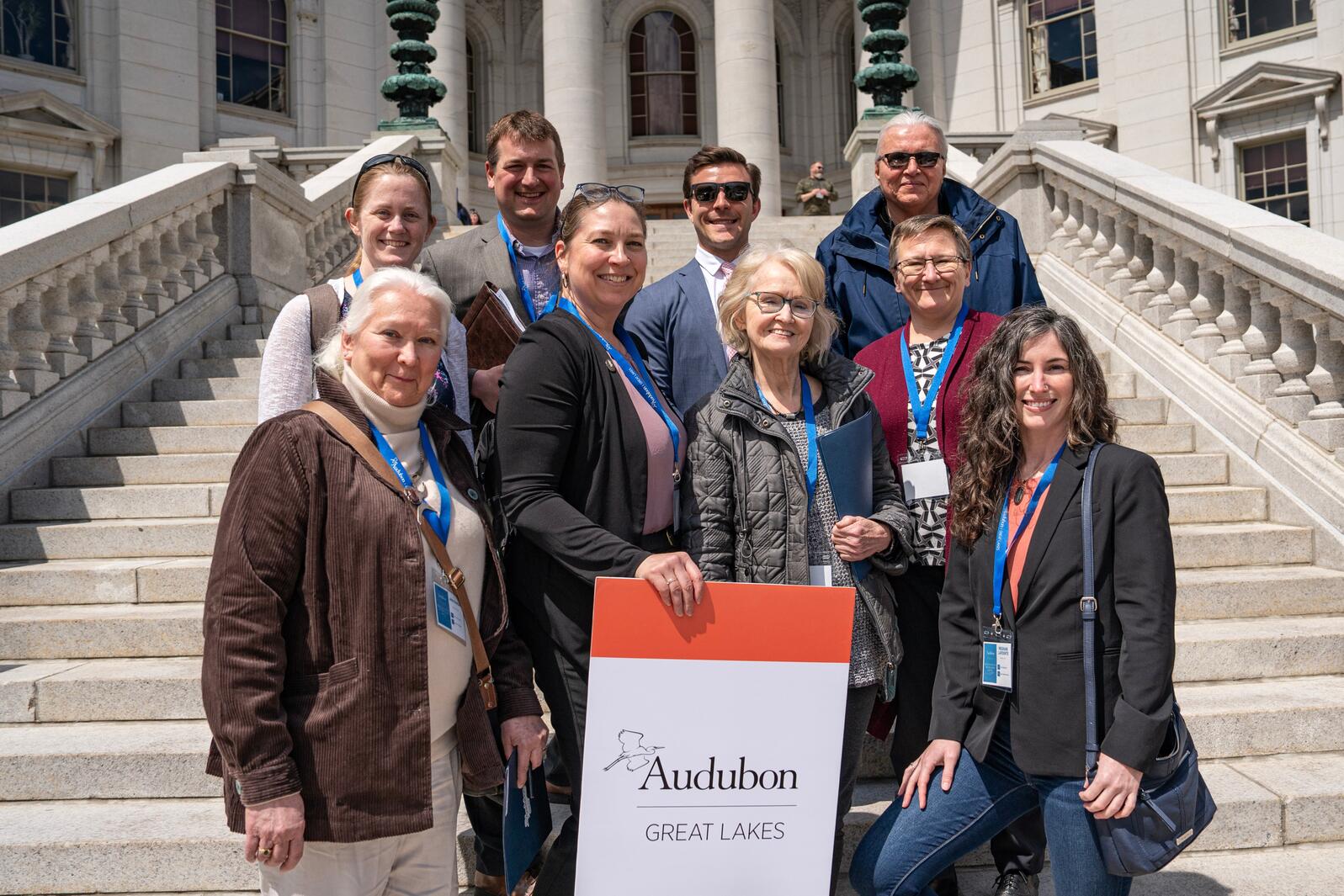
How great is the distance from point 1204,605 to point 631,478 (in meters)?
3.42

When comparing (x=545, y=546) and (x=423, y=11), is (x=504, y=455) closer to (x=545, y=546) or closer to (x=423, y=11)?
(x=545, y=546)

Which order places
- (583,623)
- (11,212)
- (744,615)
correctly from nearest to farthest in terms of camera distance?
(744,615) < (583,623) < (11,212)

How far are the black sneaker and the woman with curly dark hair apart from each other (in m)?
0.56

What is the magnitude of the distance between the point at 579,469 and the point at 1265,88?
807 inches

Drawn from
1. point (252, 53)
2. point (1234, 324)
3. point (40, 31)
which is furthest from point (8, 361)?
point (252, 53)

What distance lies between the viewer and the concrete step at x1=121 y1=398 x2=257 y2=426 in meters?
6.28

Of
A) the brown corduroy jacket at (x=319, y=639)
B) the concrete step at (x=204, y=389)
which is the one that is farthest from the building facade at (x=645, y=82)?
the brown corduroy jacket at (x=319, y=639)

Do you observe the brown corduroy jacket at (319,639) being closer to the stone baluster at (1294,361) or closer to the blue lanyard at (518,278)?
the blue lanyard at (518,278)

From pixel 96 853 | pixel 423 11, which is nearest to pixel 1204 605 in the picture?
pixel 96 853

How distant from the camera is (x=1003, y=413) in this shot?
2.72m

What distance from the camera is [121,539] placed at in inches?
205

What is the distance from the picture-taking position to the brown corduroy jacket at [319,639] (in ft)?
7.02

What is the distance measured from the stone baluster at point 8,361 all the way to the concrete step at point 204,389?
2.94 ft

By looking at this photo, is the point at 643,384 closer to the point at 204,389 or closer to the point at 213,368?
the point at 204,389
